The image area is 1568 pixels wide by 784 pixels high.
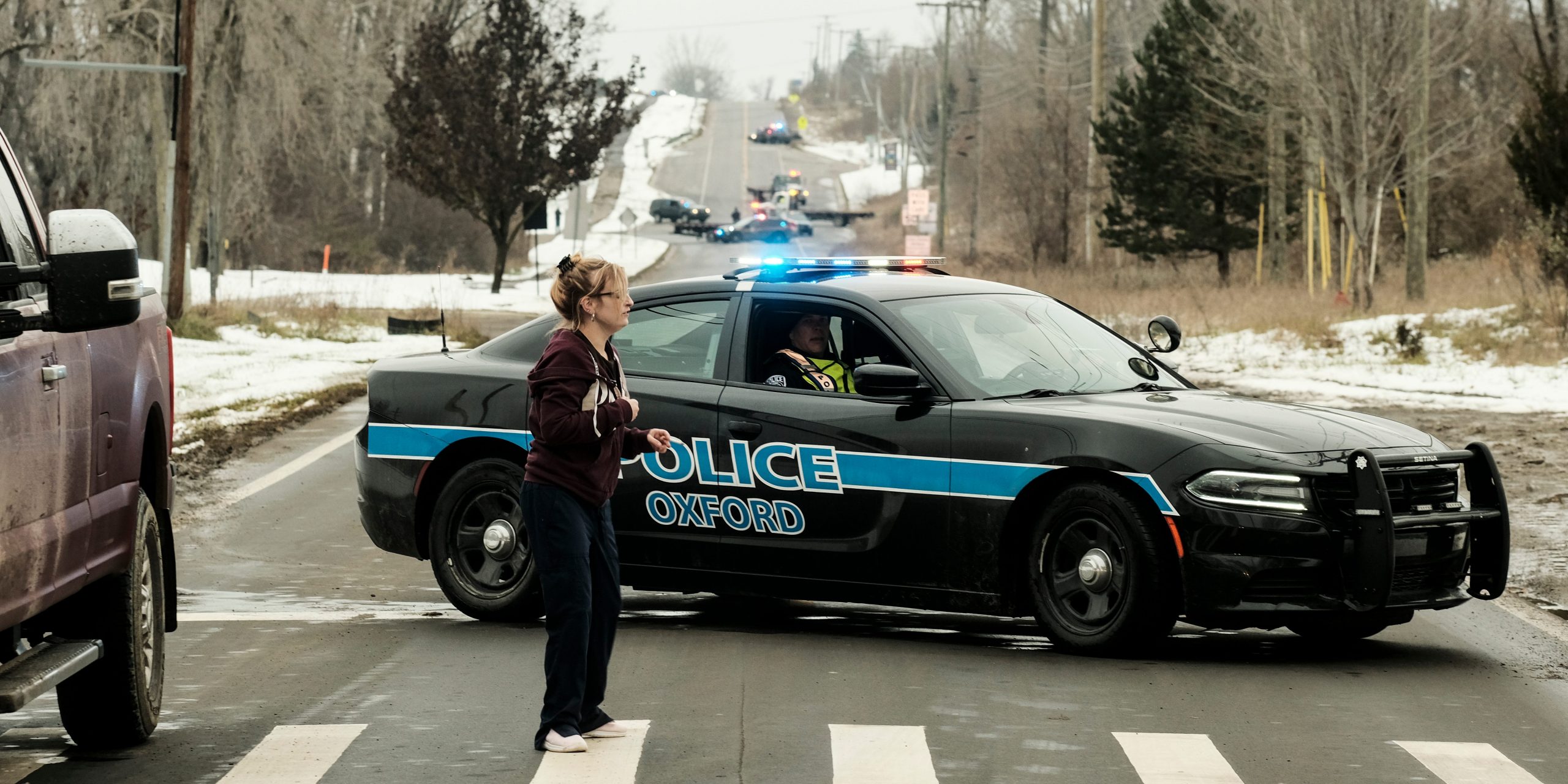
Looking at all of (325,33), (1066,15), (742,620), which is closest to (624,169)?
A: (1066,15)

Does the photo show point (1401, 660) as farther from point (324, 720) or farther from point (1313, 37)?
point (1313, 37)

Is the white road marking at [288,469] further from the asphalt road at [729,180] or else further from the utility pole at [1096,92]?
the asphalt road at [729,180]

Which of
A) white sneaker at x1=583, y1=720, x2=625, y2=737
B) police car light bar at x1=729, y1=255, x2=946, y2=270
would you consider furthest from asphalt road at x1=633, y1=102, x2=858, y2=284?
white sneaker at x1=583, y1=720, x2=625, y2=737

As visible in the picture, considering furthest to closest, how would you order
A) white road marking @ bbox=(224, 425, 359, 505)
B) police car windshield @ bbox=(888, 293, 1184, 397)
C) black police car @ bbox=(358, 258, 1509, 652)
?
white road marking @ bbox=(224, 425, 359, 505)
police car windshield @ bbox=(888, 293, 1184, 397)
black police car @ bbox=(358, 258, 1509, 652)

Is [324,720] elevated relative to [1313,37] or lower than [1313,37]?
lower

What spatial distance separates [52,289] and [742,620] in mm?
4539

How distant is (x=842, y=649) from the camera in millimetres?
8367

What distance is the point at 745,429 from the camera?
8.62 m

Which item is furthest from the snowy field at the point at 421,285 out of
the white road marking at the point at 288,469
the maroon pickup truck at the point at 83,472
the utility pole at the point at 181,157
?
the maroon pickup truck at the point at 83,472

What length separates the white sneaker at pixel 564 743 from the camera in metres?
6.36

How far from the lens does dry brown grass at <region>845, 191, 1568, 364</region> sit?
2761 centimetres

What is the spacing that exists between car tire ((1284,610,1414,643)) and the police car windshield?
1231 mm

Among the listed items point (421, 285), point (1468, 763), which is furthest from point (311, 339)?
point (1468, 763)

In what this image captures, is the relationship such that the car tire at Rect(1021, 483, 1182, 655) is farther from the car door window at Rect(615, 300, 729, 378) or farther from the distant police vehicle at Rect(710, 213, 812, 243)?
the distant police vehicle at Rect(710, 213, 812, 243)
